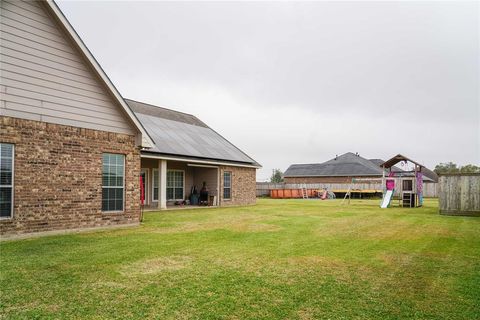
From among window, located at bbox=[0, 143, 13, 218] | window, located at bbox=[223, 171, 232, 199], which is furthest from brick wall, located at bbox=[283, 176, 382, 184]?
window, located at bbox=[0, 143, 13, 218]

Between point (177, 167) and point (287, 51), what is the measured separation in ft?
33.6

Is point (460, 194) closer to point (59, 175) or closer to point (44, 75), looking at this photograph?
point (59, 175)

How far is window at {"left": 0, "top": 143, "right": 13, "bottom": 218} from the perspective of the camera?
28.3 ft

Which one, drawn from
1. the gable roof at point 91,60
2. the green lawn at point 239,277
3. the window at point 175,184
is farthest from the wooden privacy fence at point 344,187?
the green lawn at point 239,277

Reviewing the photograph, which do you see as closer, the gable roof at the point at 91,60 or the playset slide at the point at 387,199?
the gable roof at the point at 91,60

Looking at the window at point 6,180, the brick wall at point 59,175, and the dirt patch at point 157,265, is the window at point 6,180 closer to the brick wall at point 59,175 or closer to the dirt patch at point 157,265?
the brick wall at point 59,175

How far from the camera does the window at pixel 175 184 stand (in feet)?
70.8

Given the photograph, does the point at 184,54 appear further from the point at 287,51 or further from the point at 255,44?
the point at 287,51

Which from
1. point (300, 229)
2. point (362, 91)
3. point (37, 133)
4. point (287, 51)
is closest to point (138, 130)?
point (37, 133)

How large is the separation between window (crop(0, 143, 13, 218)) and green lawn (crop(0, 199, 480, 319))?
103cm

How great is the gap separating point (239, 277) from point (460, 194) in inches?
644

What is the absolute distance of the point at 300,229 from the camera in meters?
11.5

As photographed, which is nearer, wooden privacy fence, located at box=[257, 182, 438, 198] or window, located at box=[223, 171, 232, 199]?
window, located at box=[223, 171, 232, 199]

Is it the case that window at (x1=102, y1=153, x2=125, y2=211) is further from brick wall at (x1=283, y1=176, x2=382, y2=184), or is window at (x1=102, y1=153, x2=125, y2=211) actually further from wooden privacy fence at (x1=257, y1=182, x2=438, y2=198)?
brick wall at (x1=283, y1=176, x2=382, y2=184)
